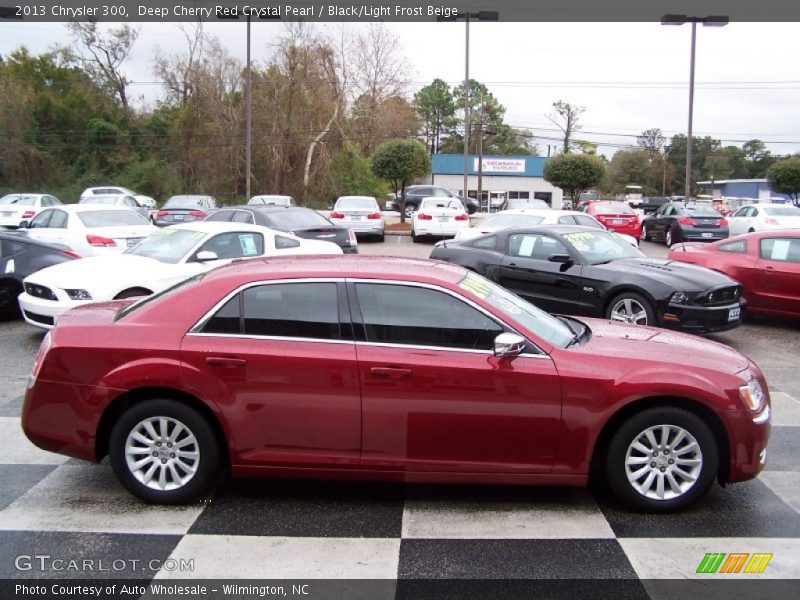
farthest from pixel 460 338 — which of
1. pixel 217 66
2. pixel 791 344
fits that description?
pixel 217 66

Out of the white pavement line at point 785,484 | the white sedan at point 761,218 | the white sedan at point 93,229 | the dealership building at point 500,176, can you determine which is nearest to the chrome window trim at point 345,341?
the white pavement line at point 785,484

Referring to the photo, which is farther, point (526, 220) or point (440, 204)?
point (440, 204)

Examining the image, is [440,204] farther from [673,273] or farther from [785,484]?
[785,484]

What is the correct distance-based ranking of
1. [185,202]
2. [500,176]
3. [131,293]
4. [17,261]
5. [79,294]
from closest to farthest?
1. [79,294]
2. [131,293]
3. [17,261]
4. [185,202]
5. [500,176]

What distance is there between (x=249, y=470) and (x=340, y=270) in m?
1.34

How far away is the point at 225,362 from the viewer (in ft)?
13.9

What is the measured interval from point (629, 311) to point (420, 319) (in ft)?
17.5

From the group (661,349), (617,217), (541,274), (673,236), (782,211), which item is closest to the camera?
(661,349)

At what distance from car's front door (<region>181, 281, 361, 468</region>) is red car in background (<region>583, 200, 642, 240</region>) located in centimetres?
1963

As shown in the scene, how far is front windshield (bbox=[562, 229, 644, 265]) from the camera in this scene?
9711 mm

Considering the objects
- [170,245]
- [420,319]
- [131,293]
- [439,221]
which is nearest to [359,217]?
[439,221]

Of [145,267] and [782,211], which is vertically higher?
[782,211]

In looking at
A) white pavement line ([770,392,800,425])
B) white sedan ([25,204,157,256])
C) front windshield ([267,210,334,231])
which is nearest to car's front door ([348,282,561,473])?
white pavement line ([770,392,800,425])

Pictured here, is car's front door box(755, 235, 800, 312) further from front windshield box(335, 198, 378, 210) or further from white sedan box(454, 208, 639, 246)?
front windshield box(335, 198, 378, 210)
